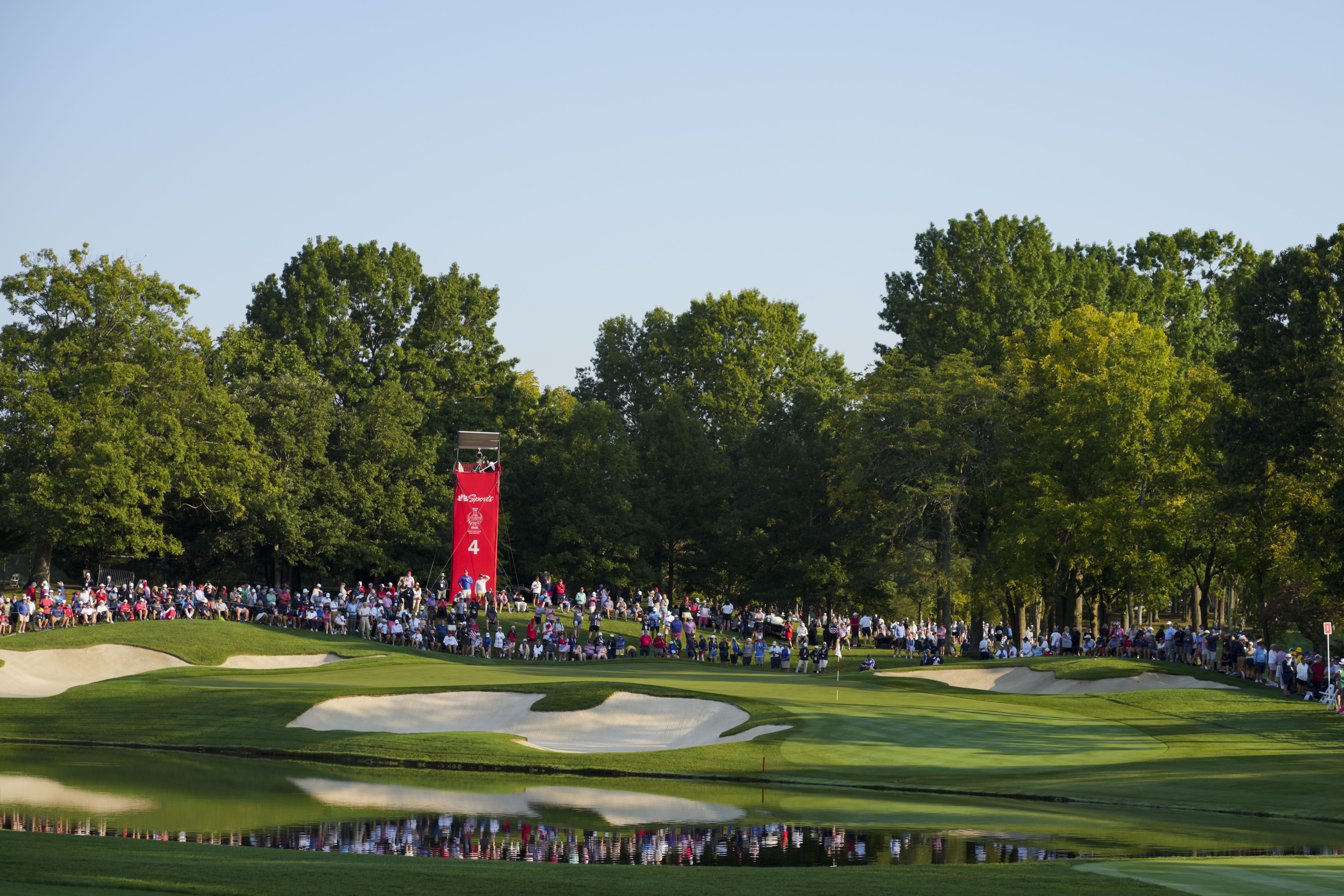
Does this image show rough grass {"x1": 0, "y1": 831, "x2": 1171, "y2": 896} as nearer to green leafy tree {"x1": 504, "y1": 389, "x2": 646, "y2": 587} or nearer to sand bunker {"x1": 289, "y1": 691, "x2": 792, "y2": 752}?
sand bunker {"x1": 289, "y1": 691, "x2": 792, "y2": 752}

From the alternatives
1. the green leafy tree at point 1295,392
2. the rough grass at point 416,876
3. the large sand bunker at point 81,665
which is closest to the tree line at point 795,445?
the green leafy tree at point 1295,392

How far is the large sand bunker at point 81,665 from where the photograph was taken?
126ft

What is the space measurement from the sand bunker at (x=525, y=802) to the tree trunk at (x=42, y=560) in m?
38.7

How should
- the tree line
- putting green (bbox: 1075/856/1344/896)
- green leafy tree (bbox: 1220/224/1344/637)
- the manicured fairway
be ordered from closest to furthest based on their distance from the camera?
putting green (bbox: 1075/856/1344/896)
the manicured fairway
green leafy tree (bbox: 1220/224/1344/637)
the tree line

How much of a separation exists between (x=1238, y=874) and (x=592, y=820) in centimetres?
1029

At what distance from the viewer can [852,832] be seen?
67.9ft

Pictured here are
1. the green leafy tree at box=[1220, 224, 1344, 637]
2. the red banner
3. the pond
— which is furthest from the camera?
the red banner

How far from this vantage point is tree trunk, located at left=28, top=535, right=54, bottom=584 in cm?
5850

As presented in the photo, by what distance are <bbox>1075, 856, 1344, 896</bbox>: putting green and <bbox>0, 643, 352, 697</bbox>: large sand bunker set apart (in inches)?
1259

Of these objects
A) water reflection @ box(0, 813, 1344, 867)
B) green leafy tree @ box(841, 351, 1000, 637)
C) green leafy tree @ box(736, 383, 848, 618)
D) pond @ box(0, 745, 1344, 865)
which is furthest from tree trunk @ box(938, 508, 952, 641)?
water reflection @ box(0, 813, 1344, 867)

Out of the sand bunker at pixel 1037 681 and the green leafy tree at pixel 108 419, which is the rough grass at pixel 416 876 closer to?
the sand bunker at pixel 1037 681

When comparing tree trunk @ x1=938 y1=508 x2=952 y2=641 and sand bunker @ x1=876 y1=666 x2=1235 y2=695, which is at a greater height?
tree trunk @ x1=938 y1=508 x2=952 y2=641

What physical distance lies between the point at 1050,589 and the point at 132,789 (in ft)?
159

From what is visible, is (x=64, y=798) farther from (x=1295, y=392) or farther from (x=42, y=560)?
(x=42, y=560)
